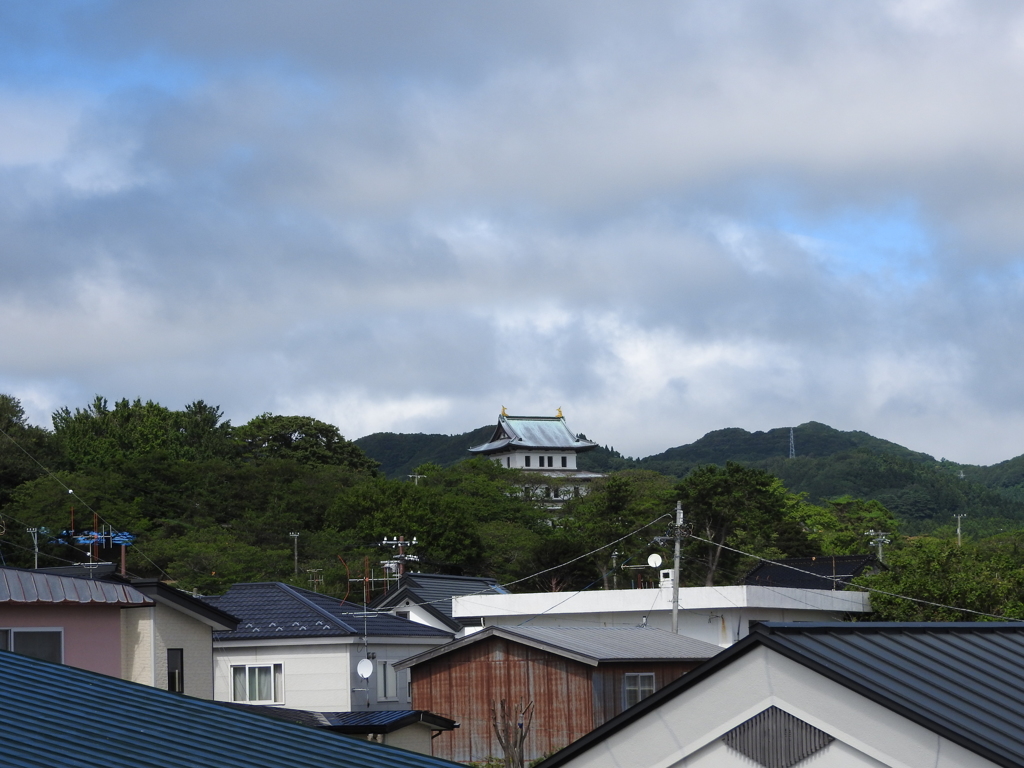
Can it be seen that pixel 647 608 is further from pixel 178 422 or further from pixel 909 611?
pixel 178 422

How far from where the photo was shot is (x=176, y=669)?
1875 centimetres

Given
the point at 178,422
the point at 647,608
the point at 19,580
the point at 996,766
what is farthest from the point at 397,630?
the point at 178,422

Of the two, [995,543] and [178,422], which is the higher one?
[178,422]

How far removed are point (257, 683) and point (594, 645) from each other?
296 inches

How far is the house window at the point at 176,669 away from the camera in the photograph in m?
18.6

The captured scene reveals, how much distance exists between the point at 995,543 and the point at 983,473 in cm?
12312

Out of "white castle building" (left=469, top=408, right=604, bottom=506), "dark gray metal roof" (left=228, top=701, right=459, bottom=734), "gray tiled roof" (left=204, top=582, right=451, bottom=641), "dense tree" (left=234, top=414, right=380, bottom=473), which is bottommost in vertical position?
"dark gray metal roof" (left=228, top=701, right=459, bottom=734)

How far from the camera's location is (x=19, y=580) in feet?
47.2

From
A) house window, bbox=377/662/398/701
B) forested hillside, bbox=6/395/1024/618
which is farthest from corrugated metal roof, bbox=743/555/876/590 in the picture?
house window, bbox=377/662/398/701

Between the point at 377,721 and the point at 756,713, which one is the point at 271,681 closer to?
the point at 377,721

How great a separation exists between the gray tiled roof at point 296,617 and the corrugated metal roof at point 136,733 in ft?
58.1

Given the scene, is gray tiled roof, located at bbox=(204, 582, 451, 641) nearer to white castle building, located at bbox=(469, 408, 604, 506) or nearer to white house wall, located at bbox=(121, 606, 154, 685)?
white house wall, located at bbox=(121, 606, 154, 685)

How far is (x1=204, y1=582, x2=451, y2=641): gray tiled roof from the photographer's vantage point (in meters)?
25.7

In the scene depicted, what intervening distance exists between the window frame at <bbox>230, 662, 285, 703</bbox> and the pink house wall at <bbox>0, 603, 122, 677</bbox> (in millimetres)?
9339
